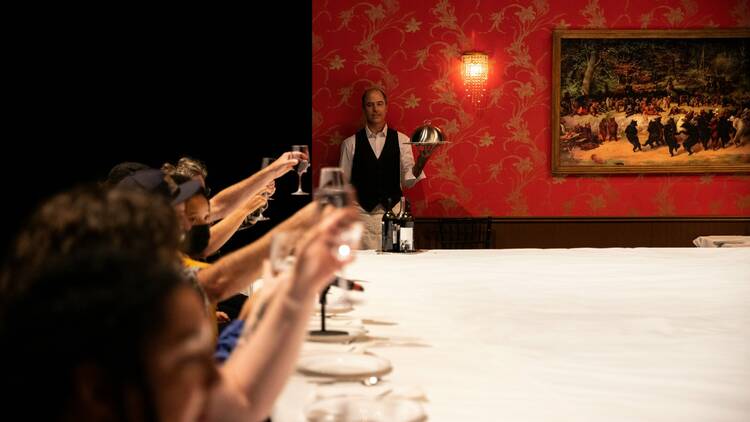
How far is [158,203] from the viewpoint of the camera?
819mm

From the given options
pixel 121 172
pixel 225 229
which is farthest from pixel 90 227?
pixel 225 229

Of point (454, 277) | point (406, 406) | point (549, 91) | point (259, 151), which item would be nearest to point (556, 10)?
point (549, 91)

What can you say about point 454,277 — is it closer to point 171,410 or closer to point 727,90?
point 171,410

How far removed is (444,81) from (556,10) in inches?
39.3

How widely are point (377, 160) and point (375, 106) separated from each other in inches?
15.3

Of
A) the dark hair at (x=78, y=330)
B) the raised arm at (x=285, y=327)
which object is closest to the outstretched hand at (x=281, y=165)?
the raised arm at (x=285, y=327)

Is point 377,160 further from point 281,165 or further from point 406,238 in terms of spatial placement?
point 281,165

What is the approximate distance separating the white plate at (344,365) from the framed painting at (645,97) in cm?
457

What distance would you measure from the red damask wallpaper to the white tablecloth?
8.62 feet

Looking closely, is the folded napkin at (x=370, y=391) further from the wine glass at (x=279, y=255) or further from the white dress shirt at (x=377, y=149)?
the white dress shirt at (x=377, y=149)

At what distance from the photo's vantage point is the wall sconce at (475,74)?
18.4 ft

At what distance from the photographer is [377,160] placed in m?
5.46

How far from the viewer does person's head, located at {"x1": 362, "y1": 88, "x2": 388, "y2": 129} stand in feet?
17.9

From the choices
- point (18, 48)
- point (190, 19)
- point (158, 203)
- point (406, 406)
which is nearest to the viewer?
point (158, 203)
